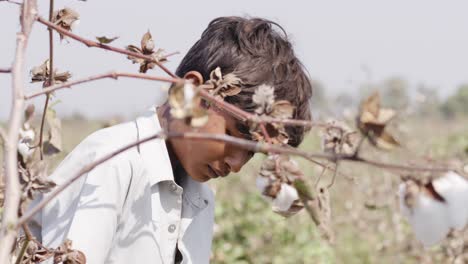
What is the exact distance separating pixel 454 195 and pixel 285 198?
0.22m

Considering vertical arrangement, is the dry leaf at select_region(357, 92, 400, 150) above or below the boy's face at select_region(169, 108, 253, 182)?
above

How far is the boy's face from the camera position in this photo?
1340 mm

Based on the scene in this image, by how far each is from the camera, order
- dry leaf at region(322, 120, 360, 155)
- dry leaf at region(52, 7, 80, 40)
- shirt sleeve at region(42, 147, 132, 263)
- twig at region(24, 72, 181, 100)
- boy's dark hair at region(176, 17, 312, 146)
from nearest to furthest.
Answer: twig at region(24, 72, 181, 100) → dry leaf at region(322, 120, 360, 155) → dry leaf at region(52, 7, 80, 40) → shirt sleeve at region(42, 147, 132, 263) → boy's dark hair at region(176, 17, 312, 146)

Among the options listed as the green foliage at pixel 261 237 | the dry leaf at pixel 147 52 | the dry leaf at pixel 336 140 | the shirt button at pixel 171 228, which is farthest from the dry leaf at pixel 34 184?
the green foliage at pixel 261 237

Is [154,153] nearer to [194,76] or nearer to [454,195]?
[194,76]

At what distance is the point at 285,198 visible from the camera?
3.35ft

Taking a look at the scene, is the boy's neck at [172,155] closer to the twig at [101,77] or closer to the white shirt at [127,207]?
the white shirt at [127,207]

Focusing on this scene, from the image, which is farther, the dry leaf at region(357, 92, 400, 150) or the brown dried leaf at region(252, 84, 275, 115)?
the brown dried leaf at region(252, 84, 275, 115)

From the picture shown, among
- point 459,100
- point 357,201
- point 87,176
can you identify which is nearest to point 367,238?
point 357,201

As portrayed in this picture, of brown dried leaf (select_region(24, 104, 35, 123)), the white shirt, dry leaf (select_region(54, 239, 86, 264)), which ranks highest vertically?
brown dried leaf (select_region(24, 104, 35, 123))

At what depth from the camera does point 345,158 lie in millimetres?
708

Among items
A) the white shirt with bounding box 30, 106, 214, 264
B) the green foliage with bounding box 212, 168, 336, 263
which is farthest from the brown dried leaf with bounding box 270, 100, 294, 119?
the green foliage with bounding box 212, 168, 336, 263

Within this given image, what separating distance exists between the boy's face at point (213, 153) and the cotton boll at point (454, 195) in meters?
0.48

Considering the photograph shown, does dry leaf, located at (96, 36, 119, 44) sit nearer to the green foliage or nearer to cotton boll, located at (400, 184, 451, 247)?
cotton boll, located at (400, 184, 451, 247)
